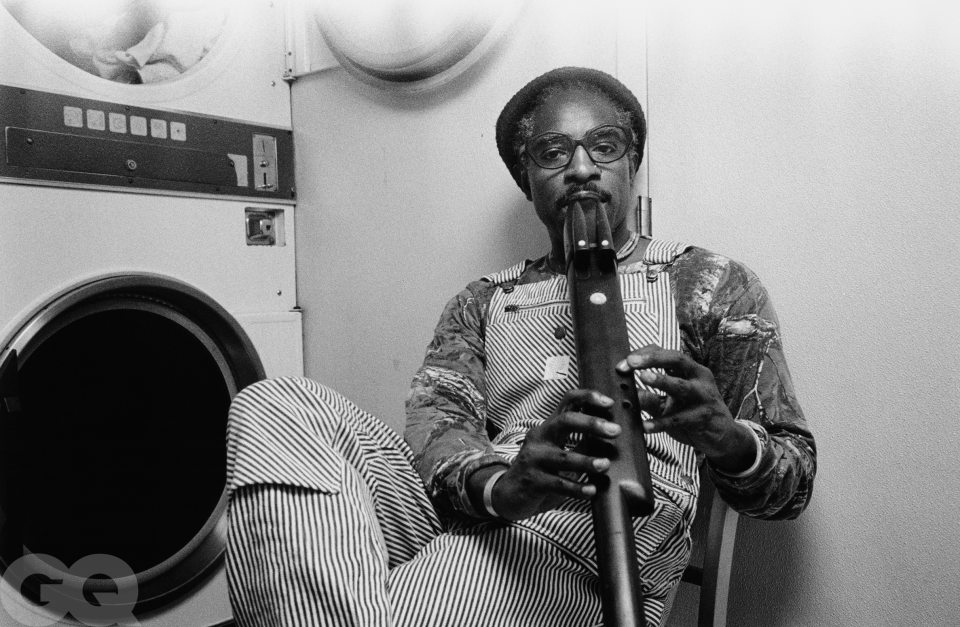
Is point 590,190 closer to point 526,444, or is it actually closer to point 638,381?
point 638,381

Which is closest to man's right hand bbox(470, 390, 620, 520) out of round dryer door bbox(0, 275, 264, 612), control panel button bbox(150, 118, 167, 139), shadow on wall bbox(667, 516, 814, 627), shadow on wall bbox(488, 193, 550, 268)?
shadow on wall bbox(667, 516, 814, 627)

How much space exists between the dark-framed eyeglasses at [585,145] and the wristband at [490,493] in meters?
0.47

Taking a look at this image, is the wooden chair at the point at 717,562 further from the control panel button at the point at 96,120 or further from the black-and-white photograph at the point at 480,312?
the control panel button at the point at 96,120

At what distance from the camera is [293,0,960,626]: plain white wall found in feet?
3.17

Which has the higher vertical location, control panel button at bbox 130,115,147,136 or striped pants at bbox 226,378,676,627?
control panel button at bbox 130,115,147,136

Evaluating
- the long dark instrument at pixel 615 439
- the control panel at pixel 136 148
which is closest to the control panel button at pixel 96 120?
the control panel at pixel 136 148

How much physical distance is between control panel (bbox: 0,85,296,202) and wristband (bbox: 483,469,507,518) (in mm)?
1030

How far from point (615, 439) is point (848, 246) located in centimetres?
55

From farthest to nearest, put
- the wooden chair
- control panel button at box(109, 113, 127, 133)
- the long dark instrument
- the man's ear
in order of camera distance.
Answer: control panel button at box(109, 113, 127, 133), the man's ear, the wooden chair, the long dark instrument

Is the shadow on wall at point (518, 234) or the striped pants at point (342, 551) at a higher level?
the shadow on wall at point (518, 234)

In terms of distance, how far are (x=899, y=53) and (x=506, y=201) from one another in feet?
2.16

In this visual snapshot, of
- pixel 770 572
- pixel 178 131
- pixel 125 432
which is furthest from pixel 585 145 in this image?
pixel 125 432

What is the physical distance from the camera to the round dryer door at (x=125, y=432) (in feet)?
4.46

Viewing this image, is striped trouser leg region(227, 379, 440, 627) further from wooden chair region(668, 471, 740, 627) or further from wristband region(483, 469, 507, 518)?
wooden chair region(668, 471, 740, 627)
